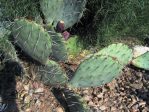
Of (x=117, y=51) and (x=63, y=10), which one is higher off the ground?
(x=63, y=10)

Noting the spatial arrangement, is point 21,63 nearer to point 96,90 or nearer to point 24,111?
point 24,111

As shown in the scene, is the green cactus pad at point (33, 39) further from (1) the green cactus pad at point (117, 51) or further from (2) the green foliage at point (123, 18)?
(2) the green foliage at point (123, 18)

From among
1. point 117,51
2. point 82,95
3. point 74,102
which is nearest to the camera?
point 74,102

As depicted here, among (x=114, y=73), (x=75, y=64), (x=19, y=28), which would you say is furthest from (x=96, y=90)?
(x=19, y=28)

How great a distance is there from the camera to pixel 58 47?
3.48 meters

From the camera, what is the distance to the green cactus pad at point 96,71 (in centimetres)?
323

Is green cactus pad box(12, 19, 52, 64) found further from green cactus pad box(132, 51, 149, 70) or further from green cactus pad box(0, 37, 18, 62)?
green cactus pad box(132, 51, 149, 70)

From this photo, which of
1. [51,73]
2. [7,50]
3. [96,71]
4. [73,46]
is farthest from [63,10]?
[96,71]

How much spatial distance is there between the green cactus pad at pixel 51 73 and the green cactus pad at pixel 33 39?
8cm

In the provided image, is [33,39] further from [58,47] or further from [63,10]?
[63,10]

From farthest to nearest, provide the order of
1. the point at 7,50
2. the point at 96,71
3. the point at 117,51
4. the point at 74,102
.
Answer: the point at 7,50, the point at 117,51, the point at 74,102, the point at 96,71

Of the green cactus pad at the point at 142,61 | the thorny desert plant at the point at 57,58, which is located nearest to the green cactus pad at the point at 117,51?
the thorny desert plant at the point at 57,58

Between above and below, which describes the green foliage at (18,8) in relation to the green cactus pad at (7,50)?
above

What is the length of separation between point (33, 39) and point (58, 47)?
0.24 meters
